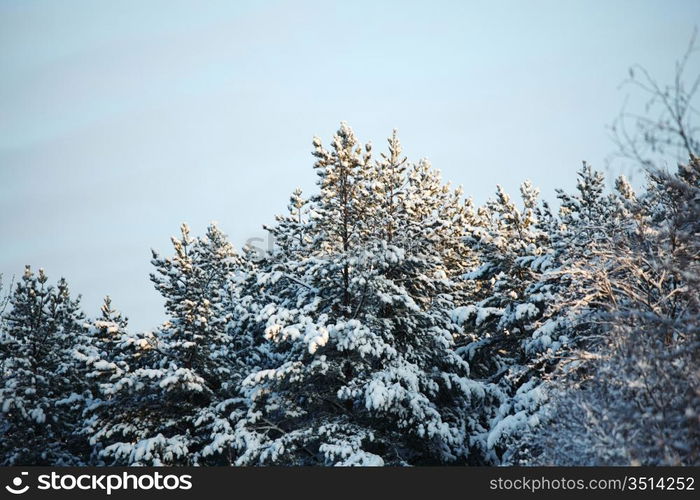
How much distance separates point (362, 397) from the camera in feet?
49.4

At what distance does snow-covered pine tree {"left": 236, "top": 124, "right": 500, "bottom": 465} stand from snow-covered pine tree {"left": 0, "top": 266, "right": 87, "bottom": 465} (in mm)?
8622

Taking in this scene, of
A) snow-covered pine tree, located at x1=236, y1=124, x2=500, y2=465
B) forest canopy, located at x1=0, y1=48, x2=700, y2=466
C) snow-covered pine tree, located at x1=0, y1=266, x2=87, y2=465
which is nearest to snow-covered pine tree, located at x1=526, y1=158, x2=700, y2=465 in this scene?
forest canopy, located at x1=0, y1=48, x2=700, y2=466

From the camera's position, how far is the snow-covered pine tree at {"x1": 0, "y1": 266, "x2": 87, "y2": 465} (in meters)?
19.1

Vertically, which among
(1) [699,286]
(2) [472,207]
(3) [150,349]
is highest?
(2) [472,207]

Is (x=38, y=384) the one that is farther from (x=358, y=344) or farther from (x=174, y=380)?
(x=358, y=344)

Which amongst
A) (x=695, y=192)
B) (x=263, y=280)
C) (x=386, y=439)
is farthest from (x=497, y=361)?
(x=695, y=192)

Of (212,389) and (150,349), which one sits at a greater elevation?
(150,349)

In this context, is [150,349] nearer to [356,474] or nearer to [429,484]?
[356,474]

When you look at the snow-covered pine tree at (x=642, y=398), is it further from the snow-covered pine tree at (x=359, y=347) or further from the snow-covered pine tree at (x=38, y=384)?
the snow-covered pine tree at (x=38, y=384)

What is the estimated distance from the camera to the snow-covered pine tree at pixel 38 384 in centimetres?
1906

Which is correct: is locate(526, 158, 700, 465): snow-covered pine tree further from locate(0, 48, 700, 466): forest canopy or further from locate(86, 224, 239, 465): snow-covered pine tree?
locate(86, 224, 239, 465): snow-covered pine tree

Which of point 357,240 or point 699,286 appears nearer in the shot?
point 699,286

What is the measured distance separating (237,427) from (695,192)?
39.8 feet

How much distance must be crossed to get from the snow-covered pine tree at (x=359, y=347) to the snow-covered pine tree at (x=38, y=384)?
8622mm
